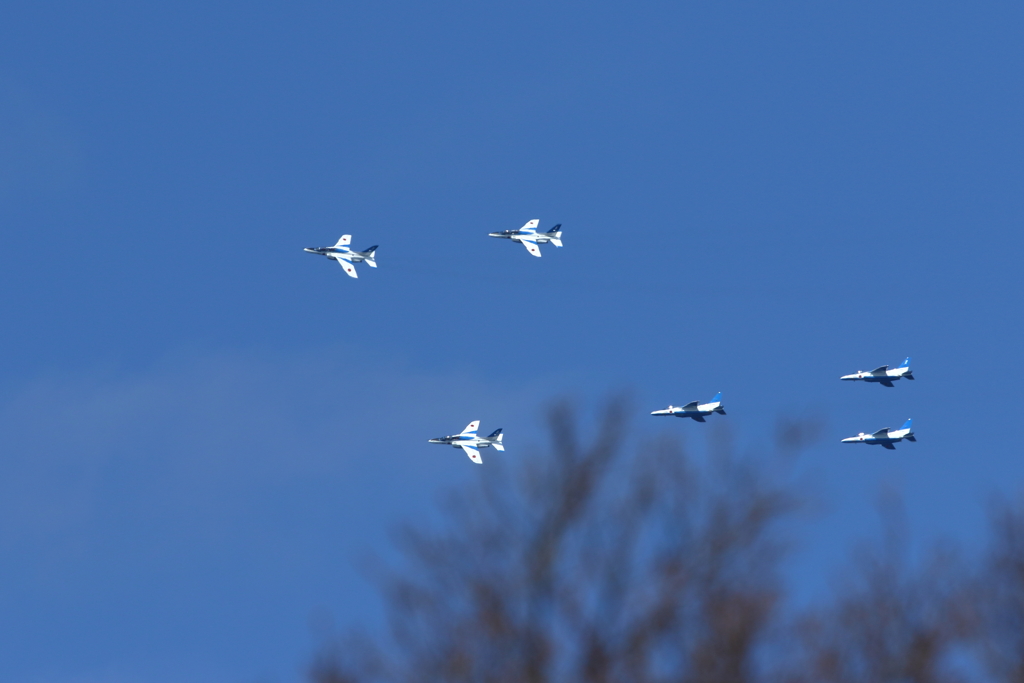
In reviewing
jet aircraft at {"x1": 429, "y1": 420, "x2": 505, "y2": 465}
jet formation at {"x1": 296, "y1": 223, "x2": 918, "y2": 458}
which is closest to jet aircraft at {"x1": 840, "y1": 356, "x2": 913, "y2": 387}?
jet formation at {"x1": 296, "y1": 223, "x2": 918, "y2": 458}

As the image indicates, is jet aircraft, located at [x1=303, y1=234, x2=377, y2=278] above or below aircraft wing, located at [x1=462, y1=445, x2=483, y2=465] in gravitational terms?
above

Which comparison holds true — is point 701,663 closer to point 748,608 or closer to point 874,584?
point 748,608

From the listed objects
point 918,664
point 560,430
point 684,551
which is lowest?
point 918,664

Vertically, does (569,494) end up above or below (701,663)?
above

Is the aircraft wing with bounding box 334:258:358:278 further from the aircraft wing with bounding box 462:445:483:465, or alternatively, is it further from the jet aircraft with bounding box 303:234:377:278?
the aircraft wing with bounding box 462:445:483:465

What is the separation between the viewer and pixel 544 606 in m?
36.2

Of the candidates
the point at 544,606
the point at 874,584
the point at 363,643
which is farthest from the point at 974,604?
the point at 363,643

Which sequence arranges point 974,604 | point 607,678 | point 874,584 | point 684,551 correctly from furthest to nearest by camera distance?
point 974,604, point 874,584, point 684,551, point 607,678

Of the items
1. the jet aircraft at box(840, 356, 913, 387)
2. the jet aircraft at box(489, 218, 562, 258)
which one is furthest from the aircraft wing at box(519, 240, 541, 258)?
the jet aircraft at box(840, 356, 913, 387)

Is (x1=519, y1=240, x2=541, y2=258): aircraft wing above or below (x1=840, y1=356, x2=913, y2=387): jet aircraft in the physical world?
above

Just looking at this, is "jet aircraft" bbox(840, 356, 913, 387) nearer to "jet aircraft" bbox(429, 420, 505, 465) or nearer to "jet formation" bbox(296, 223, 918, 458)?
"jet formation" bbox(296, 223, 918, 458)

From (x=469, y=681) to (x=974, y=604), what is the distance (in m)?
22.8

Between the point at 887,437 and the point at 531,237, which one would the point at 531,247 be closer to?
the point at 531,237

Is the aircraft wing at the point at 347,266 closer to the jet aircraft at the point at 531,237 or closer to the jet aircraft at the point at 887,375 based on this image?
the jet aircraft at the point at 531,237
